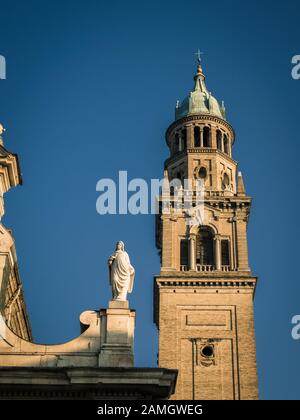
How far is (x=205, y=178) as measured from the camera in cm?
6078

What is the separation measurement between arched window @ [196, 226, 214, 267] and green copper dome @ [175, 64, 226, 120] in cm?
1061

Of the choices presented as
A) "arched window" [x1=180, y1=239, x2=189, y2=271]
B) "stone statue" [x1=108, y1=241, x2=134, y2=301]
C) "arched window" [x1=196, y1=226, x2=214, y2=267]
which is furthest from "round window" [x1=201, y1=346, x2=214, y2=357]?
"stone statue" [x1=108, y1=241, x2=134, y2=301]

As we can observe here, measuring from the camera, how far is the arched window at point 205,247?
5631cm

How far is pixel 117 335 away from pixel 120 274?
203 cm

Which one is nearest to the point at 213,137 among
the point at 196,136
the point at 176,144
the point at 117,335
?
the point at 196,136

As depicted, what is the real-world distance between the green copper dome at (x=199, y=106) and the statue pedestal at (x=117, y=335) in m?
37.9

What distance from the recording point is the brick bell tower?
5191cm

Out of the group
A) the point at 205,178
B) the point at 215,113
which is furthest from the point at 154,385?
the point at 215,113

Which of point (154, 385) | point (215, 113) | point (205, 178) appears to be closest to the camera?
point (154, 385)

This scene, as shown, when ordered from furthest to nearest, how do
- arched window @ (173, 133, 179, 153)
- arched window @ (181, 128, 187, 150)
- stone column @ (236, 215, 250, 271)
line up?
arched window @ (173, 133, 179, 153) < arched window @ (181, 128, 187, 150) < stone column @ (236, 215, 250, 271)

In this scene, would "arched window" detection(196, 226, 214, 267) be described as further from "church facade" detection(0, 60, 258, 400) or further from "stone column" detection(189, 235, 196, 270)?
"stone column" detection(189, 235, 196, 270)

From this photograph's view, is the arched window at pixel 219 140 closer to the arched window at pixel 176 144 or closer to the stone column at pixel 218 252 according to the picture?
the arched window at pixel 176 144

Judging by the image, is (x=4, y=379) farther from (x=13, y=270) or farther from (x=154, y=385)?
(x=13, y=270)
